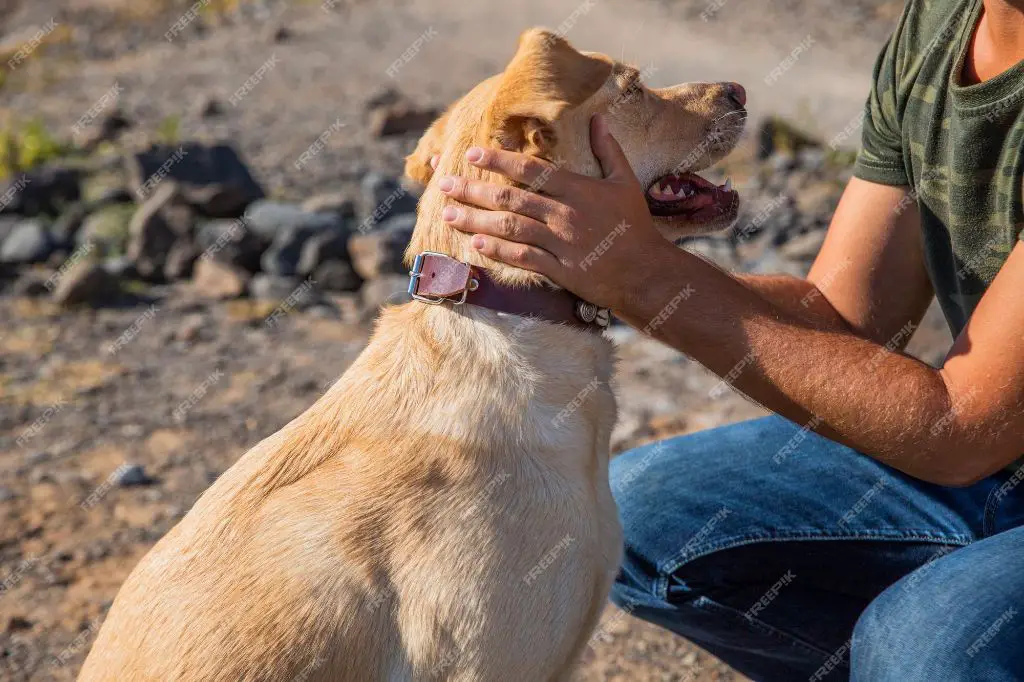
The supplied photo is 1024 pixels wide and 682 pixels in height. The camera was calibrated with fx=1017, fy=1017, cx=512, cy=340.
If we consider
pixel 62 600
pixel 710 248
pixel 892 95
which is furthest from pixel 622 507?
pixel 710 248

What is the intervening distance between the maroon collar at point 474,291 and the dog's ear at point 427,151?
393 millimetres

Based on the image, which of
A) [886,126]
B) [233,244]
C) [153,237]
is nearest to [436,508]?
[886,126]

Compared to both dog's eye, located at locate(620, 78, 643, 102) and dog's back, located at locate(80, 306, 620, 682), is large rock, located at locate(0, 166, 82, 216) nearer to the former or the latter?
dog's back, located at locate(80, 306, 620, 682)

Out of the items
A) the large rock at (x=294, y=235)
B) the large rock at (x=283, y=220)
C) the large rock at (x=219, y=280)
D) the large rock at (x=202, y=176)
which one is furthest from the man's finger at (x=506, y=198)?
the large rock at (x=202, y=176)

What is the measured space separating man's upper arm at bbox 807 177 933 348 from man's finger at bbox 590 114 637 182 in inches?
41.9

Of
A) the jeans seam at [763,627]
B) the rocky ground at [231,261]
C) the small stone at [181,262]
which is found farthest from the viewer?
the small stone at [181,262]

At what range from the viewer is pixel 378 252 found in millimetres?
6809

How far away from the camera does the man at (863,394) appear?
2.40 metres

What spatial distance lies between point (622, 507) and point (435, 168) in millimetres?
1290

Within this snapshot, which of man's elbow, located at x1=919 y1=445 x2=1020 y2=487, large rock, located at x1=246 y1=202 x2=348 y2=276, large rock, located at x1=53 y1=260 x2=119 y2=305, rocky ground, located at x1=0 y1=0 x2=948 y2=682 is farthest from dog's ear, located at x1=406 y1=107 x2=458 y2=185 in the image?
large rock, located at x1=53 y1=260 x2=119 y2=305

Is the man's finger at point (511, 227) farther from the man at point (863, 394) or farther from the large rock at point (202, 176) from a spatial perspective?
the large rock at point (202, 176)

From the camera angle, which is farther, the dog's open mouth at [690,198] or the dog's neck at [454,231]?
the dog's open mouth at [690,198]

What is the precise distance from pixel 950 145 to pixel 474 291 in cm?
140

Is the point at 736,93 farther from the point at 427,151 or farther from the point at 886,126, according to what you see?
the point at 427,151
